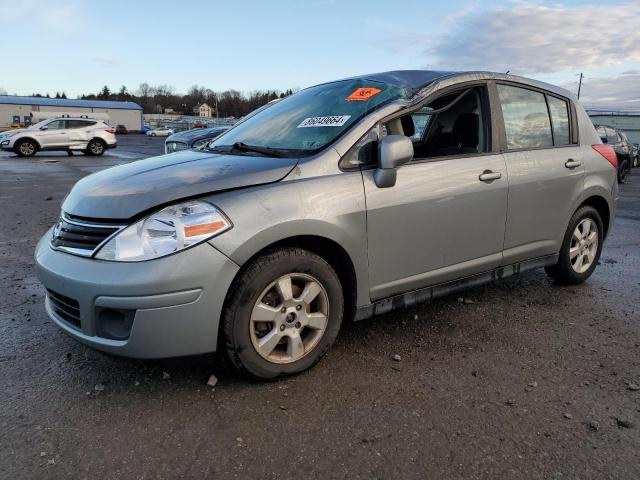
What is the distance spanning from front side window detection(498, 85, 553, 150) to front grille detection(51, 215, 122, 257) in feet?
9.32

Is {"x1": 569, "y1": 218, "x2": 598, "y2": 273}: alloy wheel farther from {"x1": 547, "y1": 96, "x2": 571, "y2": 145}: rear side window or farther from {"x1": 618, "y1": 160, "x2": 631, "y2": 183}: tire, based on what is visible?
{"x1": 618, "y1": 160, "x2": 631, "y2": 183}: tire

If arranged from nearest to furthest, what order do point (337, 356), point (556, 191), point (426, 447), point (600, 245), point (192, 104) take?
1. point (426, 447)
2. point (337, 356)
3. point (556, 191)
4. point (600, 245)
5. point (192, 104)

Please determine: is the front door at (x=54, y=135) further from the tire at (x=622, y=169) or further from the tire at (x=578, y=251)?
the tire at (x=578, y=251)

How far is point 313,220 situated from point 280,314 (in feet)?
1.75

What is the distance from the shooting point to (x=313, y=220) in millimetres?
2797

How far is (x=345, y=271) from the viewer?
306cm

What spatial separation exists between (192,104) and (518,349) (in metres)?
154

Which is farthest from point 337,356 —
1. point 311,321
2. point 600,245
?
point 600,245

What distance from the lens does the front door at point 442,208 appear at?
3.12 metres

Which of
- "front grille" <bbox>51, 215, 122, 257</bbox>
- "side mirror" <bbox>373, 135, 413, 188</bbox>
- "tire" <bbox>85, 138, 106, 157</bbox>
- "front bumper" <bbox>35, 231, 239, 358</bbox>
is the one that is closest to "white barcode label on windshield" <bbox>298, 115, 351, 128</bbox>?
Answer: "side mirror" <bbox>373, 135, 413, 188</bbox>

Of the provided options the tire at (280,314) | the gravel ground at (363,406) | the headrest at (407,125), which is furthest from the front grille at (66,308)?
the headrest at (407,125)

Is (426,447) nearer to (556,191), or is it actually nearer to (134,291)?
(134,291)

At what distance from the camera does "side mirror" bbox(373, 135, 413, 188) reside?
9.74 feet

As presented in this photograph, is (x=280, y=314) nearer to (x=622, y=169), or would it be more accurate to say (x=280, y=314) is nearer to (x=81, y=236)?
(x=81, y=236)
